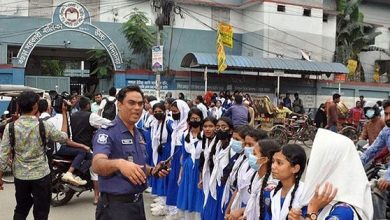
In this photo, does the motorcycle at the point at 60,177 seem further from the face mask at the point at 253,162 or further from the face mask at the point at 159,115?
the face mask at the point at 253,162

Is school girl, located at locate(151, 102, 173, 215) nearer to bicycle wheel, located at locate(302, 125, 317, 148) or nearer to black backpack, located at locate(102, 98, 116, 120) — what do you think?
black backpack, located at locate(102, 98, 116, 120)

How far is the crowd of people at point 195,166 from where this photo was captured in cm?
238

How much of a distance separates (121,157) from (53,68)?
32220 millimetres

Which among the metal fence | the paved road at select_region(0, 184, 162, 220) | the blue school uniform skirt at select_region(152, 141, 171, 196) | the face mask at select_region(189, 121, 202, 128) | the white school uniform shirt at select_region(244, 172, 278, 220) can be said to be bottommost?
the paved road at select_region(0, 184, 162, 220)

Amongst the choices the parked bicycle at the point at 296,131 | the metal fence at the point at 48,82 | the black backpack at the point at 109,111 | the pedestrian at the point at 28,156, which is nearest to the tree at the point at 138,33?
the metal fence at the point at 48,82

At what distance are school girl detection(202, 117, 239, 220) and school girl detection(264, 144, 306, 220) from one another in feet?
4.84

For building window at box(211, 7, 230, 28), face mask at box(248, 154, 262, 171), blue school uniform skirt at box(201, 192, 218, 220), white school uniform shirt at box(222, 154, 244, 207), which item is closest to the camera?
face mask at box(248, 154, 262, 171)

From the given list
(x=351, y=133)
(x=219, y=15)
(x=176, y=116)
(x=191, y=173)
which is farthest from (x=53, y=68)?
(x=191, y=173)

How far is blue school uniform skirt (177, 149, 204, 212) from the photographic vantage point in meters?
Result: 5.46

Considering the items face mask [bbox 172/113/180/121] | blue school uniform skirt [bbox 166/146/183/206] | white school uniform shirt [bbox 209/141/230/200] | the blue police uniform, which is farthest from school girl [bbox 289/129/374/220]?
face mask [bbox 172/113/180/121]

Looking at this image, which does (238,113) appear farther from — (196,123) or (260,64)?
(260,64)

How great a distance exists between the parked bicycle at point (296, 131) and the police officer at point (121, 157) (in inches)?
444

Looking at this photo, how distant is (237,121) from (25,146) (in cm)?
635

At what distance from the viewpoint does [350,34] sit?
2511cm
